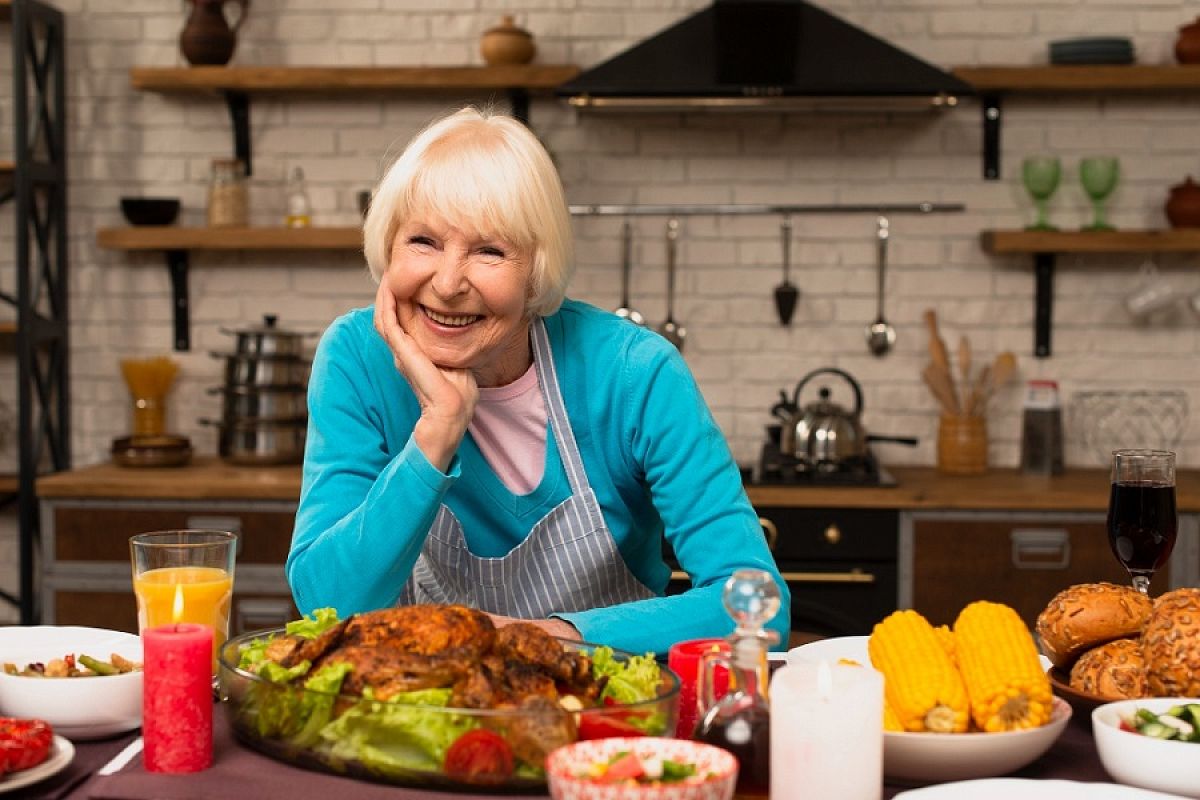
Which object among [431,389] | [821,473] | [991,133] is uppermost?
[991,133]

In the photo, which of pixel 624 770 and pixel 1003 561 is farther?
pixel 1003 561

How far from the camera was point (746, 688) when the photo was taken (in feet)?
3.84

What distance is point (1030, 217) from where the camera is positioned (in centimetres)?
416

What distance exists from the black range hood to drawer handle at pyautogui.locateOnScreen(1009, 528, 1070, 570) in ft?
3.54

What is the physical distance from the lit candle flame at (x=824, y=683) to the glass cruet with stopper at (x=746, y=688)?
0.04 m

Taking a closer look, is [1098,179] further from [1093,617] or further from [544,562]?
[1093,617]

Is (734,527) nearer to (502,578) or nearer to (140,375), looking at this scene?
(502,578)

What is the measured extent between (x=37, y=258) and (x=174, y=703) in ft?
10.9

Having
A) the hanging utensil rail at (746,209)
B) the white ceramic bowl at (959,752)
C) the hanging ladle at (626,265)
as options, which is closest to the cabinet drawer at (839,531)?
the hanging ladle at (626,265)

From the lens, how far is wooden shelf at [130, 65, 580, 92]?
157 inches

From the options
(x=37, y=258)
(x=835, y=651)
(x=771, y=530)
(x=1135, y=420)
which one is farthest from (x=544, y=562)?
(x=37, y=258)

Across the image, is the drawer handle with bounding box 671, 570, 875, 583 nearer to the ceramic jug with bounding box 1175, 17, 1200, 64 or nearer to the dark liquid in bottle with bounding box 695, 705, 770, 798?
the ceramic jug with bounding box 1175, 17, 1200, 64

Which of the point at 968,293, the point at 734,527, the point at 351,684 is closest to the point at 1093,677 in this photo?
the point at 734,527

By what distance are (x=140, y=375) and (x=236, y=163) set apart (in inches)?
26.2
